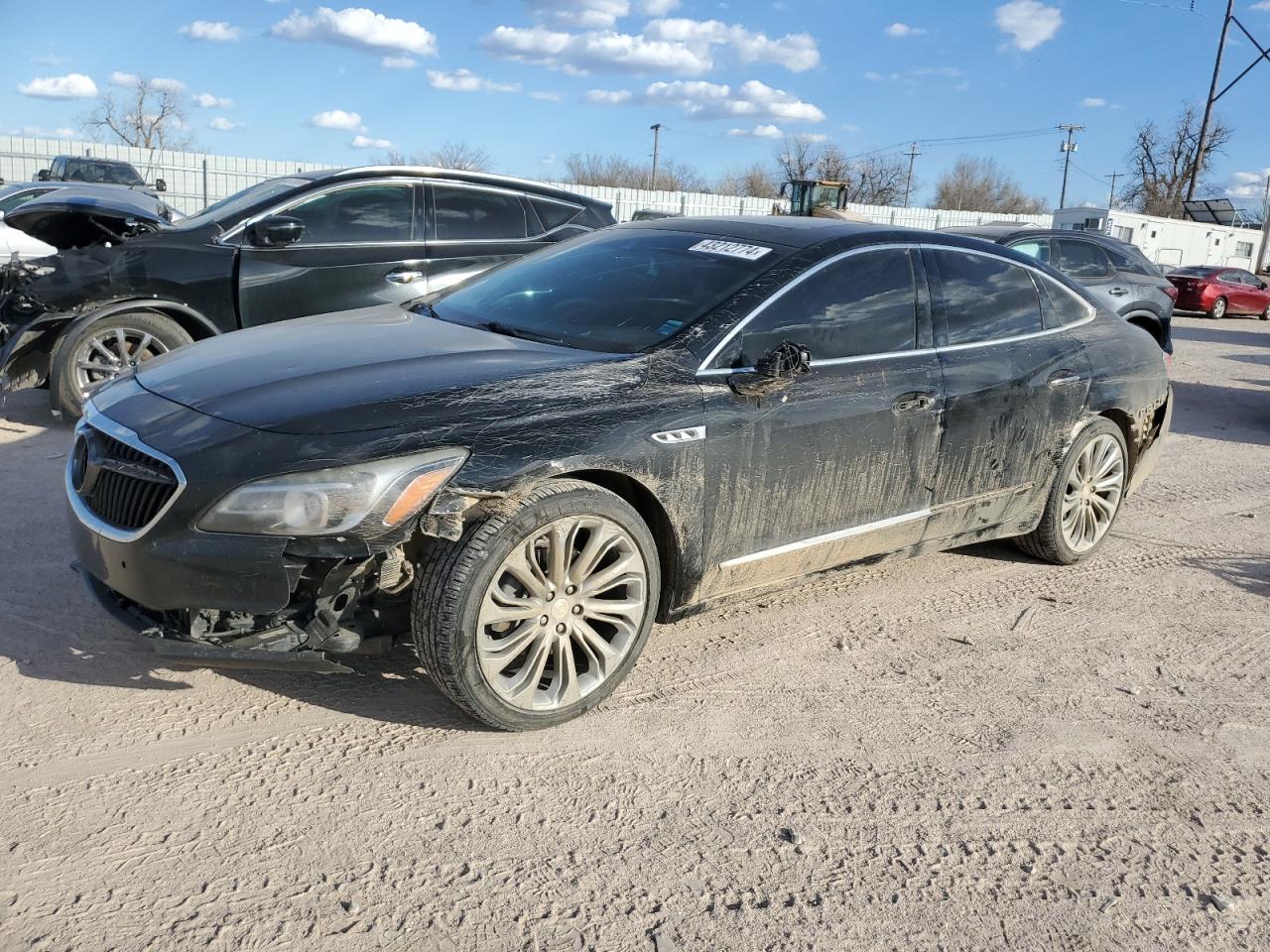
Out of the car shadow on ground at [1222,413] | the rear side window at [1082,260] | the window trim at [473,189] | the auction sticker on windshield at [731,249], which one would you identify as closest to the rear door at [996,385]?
the auction sticker on windshield at [731,249]

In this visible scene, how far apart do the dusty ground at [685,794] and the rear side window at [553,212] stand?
452 cm

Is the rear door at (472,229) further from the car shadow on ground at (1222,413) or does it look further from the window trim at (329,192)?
the car shadow on ground at (1222,413)

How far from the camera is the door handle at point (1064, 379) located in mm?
4824

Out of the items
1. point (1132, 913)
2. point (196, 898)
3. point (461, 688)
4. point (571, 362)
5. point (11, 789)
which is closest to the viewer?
point (196, 898)

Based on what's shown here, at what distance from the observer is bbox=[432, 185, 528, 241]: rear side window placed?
25.0ft

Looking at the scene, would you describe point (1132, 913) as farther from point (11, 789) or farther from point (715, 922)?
point (11, 789)

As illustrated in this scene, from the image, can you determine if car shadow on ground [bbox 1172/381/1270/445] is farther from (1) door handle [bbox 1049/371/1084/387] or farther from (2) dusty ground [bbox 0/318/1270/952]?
(2) dusty ground [bbox 0/318/1270/952]

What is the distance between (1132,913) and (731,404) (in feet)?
6.32

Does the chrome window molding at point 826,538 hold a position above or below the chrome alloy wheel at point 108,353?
below

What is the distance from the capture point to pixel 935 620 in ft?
15.0

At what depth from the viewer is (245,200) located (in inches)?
291

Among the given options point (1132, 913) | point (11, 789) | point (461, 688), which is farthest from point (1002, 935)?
point (11, 789)

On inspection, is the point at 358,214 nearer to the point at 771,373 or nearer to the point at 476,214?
the point at 476,214

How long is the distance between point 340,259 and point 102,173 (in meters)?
17.6
